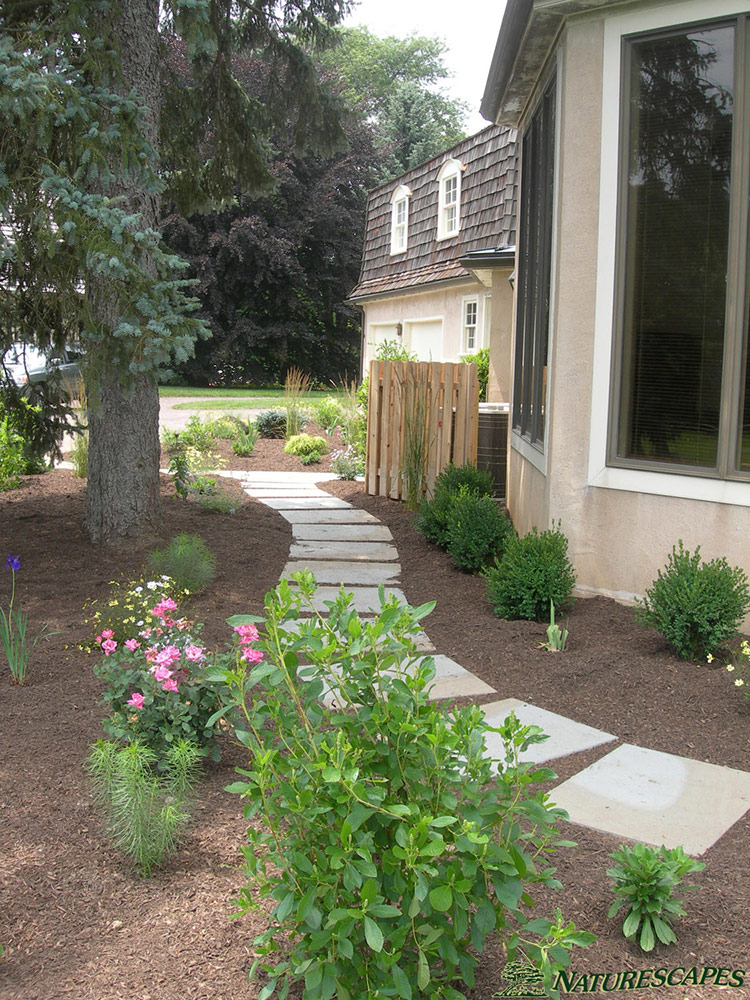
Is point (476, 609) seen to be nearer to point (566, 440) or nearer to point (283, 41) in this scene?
point (566, 440)

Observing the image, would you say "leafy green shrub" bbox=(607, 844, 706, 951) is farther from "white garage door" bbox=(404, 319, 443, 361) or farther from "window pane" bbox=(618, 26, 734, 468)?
"white garage door" bbox=(404, 319, 443, 361)

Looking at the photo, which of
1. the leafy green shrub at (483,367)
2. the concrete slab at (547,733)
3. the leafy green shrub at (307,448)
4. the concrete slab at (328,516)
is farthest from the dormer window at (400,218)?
the concrete slab at (547,733)

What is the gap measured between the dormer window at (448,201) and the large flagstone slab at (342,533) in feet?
32.6

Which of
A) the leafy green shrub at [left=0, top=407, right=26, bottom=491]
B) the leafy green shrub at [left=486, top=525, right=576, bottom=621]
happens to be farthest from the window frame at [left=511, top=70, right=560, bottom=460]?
the leafy green shrub at [left=0, top=407, right=26, bottom=491]

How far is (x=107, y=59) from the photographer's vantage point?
550 cm

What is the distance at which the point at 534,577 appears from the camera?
4910 mm

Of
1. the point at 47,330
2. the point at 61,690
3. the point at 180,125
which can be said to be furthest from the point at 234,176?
the point at 61,690

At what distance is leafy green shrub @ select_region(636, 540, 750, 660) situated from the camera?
4.19 meters

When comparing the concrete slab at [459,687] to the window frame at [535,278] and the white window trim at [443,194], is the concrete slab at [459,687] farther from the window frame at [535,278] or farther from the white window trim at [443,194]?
the white window trim at [443,194]

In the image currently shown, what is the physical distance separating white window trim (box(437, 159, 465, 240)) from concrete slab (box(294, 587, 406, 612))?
11.8 metres

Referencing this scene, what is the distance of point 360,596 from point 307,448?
6.99 meters

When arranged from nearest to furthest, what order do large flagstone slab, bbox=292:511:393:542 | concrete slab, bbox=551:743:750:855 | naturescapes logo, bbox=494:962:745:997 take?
1. naturescapes logo, bbox=494:962:745:997
2. concrete slab, bbox=551:743:750:855
3. large flagstone slab, bbox=292:511:393:542

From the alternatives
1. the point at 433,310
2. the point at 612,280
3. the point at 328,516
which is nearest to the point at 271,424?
the point at 433,310

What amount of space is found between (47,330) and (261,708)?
5.30 meters
